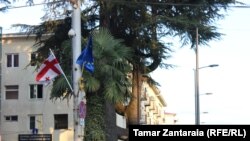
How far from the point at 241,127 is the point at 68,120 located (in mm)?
48634

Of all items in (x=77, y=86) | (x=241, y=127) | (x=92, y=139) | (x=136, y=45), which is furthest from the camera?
(x=136, y=45)

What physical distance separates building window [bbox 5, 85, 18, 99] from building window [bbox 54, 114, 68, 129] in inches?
205

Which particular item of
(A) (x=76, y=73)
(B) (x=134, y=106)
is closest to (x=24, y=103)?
(B) (x=134, y=106)

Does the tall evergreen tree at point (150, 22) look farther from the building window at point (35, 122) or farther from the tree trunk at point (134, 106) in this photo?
the building window at point (35, 122)

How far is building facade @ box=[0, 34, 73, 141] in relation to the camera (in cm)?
5947

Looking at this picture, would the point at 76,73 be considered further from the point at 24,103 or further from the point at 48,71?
the point at 24,103

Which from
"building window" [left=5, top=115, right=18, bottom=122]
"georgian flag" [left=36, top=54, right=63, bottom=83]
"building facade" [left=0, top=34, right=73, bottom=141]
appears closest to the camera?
"georgian flag" [left=36, top=54, right=63, bottom=83]

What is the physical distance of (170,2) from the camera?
101 feet

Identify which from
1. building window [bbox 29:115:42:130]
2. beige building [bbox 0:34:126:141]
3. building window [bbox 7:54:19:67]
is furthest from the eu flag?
building window [bbox 7:54:19:67]

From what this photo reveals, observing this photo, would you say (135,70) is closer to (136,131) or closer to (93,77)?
(93,77)

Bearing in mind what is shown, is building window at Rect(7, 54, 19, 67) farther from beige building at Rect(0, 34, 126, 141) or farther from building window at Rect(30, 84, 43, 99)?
building window at Rect(30, 84, 43, 99)

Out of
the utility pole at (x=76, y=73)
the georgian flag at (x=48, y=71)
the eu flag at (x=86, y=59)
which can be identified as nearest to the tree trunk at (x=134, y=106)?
the georgian flag at (x=48, y=71)

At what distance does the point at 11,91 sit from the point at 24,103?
7.25 feet

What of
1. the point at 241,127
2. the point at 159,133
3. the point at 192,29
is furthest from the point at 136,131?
the point at 192,29
